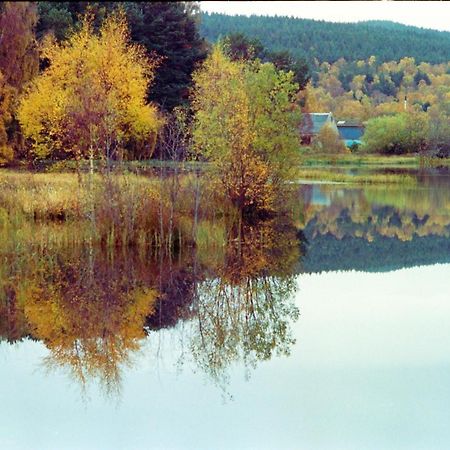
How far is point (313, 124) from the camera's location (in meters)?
71.6

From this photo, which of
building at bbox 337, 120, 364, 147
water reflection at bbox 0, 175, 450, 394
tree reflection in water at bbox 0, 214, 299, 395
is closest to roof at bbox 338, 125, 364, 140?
building at bbox 337, 120, 364, 147

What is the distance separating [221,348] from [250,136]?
38.0 ft

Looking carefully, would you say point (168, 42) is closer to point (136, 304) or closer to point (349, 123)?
point (136, 304)

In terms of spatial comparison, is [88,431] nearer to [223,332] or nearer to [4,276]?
[223,332]

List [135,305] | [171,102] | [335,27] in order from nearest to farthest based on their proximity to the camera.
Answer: [135,305] < [171,102] < [335,27]

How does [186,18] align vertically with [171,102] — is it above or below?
above

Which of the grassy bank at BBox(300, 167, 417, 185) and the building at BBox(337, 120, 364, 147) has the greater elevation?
the grassy bank at BBox(300, 167, 417, 185)

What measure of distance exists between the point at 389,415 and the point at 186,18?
112 feet

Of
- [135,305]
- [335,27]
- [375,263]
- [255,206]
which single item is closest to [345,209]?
[255,206]

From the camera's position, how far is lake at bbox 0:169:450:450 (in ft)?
21.7

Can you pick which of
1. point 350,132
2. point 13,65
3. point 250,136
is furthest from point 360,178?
point 350,132

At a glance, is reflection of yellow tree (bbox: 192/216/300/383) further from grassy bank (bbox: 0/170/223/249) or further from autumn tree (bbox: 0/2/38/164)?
autumn tree (bbox: 0/2/38/164)

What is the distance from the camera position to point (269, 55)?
166ft

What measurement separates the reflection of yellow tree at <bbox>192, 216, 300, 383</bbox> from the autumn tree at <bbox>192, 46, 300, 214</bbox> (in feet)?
11.4
